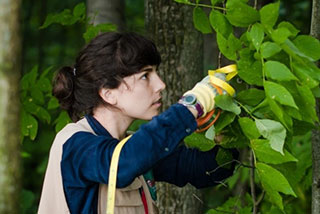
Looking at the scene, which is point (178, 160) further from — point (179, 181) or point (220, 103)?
point (220, 103)

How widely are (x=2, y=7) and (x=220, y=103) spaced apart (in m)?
0.82

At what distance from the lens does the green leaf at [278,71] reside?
2107mm

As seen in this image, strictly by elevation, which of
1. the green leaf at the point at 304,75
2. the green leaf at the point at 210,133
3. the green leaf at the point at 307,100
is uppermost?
the green leaf at the point at 304,75

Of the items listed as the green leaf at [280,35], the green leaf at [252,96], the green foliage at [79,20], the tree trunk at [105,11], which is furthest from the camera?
the tree trunk at [105,11]

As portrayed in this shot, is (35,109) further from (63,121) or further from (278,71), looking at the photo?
(278,71)

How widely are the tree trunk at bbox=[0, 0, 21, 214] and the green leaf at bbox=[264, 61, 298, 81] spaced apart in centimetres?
82

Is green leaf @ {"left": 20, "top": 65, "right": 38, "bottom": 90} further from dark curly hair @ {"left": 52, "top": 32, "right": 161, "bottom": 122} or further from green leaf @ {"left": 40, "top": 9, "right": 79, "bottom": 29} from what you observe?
dark curly hair @ {"left": 52, "top": 32, "right": 161, "bottom": 122}

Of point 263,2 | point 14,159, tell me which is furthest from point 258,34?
point 263,2

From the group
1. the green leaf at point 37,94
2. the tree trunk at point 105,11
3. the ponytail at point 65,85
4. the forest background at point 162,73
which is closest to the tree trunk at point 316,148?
the forest background at point 162,73

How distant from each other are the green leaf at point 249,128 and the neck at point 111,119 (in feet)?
1.90

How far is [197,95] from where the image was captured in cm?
236

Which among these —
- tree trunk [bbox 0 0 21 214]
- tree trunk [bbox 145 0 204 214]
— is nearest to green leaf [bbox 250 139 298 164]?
tree trunk [bbox 0 0 21 214]

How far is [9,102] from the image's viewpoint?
82.9 inches

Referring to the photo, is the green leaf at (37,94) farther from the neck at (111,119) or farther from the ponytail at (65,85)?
the neck at (111,119)
